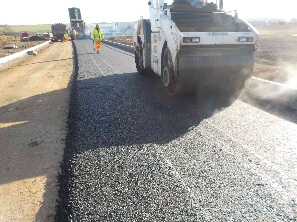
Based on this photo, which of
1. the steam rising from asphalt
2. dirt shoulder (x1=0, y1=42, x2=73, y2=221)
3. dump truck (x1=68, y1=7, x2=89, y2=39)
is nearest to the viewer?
dirt shoulder (x1=0, y1=42, x2=73, y2=221)

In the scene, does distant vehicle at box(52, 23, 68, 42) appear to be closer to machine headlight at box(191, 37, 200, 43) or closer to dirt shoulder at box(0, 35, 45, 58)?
dirt shoulder at box(0, 35, 45, 58)

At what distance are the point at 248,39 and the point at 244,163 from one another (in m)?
3.46

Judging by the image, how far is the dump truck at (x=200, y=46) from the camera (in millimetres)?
5715

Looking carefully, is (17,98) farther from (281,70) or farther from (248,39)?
(281,70)

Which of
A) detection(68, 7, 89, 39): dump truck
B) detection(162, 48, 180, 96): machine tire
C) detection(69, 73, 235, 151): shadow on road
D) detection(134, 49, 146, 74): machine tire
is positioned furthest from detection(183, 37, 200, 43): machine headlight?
detection(68, 7, 89, 39): dump truck

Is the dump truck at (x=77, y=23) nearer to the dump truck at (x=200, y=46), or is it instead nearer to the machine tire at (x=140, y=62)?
the machine tire at (x=140, y=62)

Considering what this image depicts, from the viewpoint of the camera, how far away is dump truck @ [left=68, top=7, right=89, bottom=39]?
153 ft

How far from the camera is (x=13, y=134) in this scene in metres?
4.97

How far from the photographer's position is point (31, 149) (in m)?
4.30

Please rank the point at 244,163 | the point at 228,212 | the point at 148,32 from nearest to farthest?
the point at 228,212 → the point at 244,163 → the point at 148,32

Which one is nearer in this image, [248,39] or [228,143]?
[228,143]

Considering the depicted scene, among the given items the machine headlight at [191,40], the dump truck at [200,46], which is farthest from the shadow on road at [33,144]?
the machine headlight at [191,40]

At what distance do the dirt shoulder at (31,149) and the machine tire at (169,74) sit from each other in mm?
2636

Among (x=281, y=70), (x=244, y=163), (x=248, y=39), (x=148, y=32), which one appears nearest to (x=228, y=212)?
(x=244, y=163)
